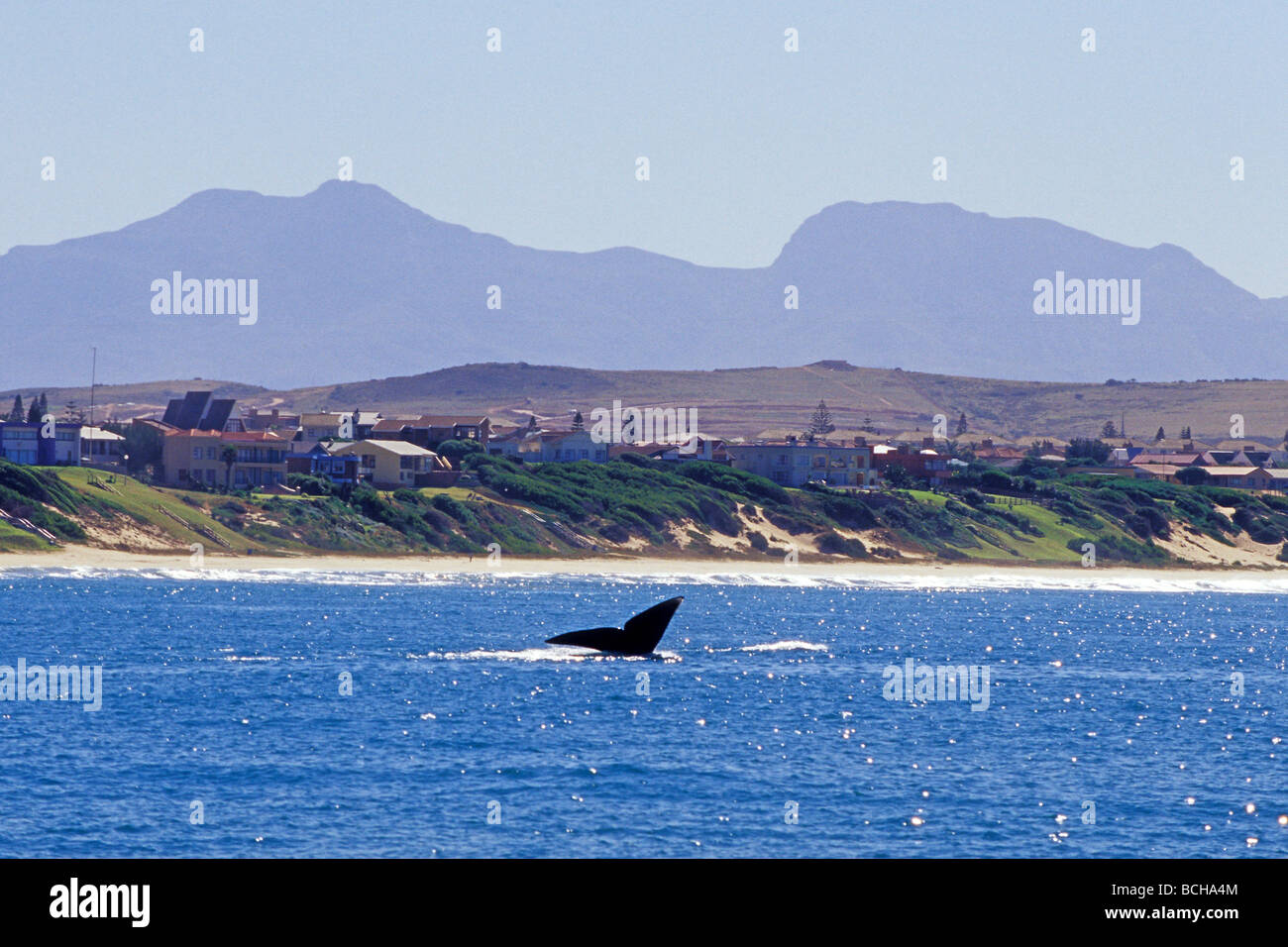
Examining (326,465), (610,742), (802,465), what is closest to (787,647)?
(610,742)

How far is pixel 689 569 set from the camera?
392 feet

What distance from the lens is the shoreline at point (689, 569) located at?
102 meters

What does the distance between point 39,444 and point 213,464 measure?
19.0 meters

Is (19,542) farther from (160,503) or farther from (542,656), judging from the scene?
(542,656)

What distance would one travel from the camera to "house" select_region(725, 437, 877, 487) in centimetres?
17188

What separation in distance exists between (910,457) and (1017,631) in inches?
4354

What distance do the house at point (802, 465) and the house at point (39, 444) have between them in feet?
222

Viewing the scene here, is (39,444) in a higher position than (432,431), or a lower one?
lower

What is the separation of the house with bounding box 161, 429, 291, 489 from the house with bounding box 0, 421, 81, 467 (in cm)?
1141

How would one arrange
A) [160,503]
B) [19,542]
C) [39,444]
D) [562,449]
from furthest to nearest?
[562,449]
[39,444]
[160,503]
[19,542]

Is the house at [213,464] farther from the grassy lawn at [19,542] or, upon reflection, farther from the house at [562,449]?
the house at [562,449]

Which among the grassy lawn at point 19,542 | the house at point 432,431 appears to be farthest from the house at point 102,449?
the grassy lawn at point 19,542
